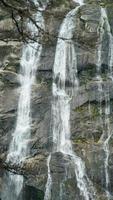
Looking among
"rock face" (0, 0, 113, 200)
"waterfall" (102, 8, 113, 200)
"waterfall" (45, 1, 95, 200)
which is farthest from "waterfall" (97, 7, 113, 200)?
"waterfall" (45, 1, 95, 200)

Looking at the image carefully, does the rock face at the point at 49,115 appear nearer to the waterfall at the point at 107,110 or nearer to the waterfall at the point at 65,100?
the waterfall at the point at 107,110

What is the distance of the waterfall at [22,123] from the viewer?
2172 centimetres

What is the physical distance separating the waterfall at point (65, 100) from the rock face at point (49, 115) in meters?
0.26

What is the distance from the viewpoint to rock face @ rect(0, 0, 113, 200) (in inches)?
809

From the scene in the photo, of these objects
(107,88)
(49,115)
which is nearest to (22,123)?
(49,115)

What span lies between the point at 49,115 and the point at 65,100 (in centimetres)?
128

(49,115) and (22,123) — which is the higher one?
(49,115)

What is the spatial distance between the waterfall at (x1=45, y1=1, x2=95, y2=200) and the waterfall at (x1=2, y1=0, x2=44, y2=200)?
1.42 meters

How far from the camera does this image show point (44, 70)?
25.0 meters

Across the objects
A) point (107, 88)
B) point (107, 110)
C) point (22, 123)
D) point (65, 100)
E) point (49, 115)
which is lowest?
point (22, 123)

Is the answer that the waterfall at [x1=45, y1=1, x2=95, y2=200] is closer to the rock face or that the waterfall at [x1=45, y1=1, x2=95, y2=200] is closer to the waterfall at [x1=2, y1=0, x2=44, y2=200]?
the rock face

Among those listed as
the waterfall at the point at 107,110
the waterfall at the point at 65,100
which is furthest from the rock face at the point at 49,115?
the waterfall at the point at 65,100

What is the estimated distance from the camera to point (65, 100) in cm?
2389

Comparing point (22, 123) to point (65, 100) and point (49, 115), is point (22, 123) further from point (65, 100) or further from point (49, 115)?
point (65, 100)
